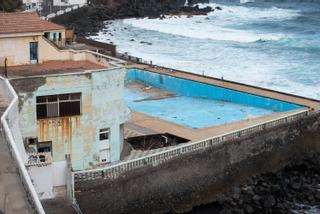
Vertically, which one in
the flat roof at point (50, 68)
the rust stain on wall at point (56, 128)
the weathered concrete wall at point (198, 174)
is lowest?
the weathered concrete wall at point (198, 174)

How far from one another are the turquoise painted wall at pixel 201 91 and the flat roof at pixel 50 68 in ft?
31.1

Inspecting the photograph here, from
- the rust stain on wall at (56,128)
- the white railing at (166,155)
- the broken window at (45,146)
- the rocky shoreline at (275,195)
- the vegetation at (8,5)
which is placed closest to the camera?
the white railing at (166,155)

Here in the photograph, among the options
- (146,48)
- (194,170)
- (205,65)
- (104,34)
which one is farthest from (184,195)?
(104,34)

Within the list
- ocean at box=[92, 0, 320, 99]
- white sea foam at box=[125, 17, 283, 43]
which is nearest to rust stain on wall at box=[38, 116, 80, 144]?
ocean at box=[92, 0, 320, 99]

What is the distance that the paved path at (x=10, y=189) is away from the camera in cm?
985

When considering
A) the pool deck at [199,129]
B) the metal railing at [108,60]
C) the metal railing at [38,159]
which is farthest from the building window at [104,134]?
the pool deck at [199,129]

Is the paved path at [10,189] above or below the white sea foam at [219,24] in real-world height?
above

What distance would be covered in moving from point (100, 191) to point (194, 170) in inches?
144

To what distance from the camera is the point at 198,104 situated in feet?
93.7

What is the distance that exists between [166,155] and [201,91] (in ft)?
36.4

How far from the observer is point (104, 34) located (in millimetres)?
64375

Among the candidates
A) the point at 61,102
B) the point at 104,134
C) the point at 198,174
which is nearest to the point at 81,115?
the point at 61,102

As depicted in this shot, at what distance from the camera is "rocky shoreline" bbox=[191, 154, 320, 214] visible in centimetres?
1997

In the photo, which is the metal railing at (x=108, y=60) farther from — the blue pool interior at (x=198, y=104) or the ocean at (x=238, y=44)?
the ocean at (x=238, y=44)
